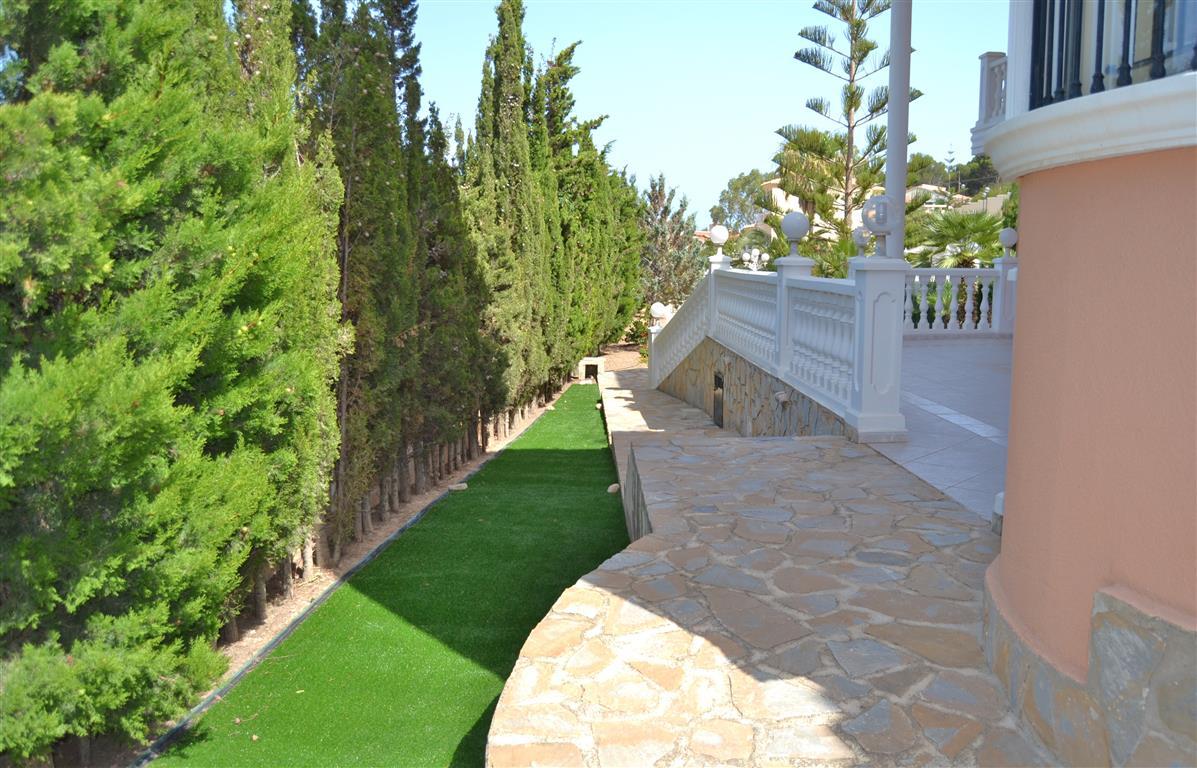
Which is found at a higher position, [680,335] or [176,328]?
[176,328]

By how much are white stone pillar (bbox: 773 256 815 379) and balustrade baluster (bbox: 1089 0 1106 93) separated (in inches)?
256

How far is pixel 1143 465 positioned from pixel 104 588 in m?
3.55

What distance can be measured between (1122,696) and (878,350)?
4.94 metres

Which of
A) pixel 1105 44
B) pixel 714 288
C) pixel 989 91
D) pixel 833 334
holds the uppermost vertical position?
pixel 989 91

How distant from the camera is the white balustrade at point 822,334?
25.0 feet

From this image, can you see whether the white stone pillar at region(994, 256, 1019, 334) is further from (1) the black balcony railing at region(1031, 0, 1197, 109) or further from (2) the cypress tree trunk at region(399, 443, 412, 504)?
(1) the black balcony railing at region(1031, 0, 1197, 109)

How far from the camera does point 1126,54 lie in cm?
255

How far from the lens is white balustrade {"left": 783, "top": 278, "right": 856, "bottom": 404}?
25.0 feet

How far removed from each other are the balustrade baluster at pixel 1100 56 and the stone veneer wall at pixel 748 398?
4.98 metres

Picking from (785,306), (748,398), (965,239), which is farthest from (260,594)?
(965,239)

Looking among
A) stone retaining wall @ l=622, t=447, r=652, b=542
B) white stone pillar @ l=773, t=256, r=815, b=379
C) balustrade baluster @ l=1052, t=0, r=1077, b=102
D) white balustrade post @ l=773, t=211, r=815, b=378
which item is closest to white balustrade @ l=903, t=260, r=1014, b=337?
white balustrade post @ l=773, t=211, r=815, b=378

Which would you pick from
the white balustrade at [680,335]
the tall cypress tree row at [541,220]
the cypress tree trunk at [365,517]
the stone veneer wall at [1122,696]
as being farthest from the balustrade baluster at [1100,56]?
the white balustrade at [680,335]

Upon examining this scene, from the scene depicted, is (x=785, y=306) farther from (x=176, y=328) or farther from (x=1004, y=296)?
(x=176, y=328)

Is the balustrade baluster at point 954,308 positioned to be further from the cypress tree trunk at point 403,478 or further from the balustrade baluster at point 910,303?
the cypress tree trunk at point 403,478
